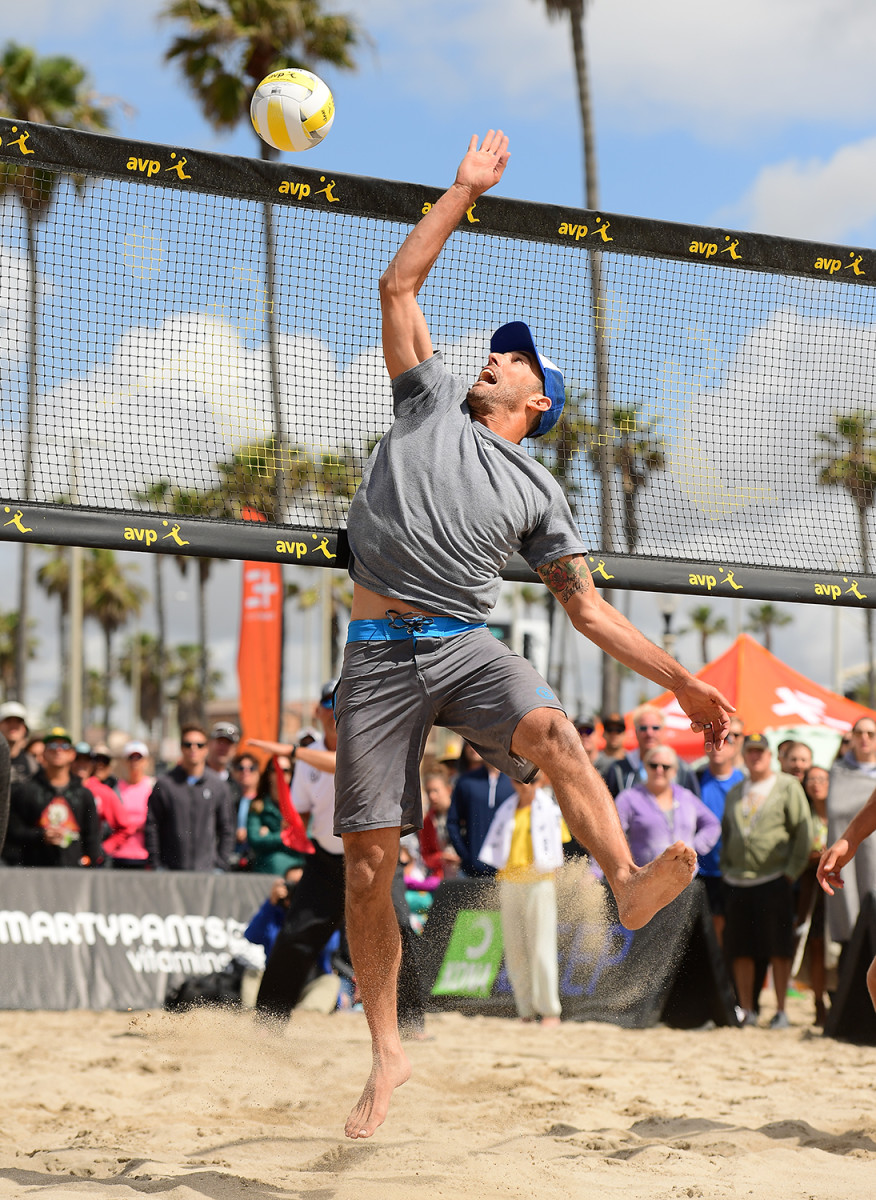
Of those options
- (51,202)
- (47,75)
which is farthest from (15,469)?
(47,75)

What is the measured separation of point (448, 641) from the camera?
403 cm

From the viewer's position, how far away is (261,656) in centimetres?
1841

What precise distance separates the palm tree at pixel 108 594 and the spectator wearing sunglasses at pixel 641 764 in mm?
55842

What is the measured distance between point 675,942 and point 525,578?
15.1ft

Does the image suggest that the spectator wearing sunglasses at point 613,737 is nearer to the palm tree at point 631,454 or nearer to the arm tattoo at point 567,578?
the palm tree at point 631,454

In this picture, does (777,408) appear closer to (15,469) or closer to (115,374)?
(115,374)

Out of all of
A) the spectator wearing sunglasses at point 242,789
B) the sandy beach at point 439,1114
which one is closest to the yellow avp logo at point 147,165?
the sandy beach at point 439,1114

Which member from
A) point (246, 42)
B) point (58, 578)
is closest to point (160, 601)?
point (58, 578)

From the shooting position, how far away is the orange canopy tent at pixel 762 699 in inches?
610

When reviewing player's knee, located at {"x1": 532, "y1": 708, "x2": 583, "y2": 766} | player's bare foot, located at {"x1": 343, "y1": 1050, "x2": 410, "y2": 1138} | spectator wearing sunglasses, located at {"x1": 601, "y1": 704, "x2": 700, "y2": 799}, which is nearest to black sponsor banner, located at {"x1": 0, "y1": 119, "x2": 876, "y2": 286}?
player's knee, located at {"x1": 532, "y1": 708, "x2": 583, "y2": 766}

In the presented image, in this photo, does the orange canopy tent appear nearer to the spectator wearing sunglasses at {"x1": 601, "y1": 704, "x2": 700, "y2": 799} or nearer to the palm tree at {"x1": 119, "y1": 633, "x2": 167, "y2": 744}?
the spectator wearing sunglasses at {"x1": 601, "y1": 704, "x2": 700, "y2": 799}

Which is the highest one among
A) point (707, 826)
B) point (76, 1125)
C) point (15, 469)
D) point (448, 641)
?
point (15, 469)

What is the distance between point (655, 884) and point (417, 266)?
1.99m

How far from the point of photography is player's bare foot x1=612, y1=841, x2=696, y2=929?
354 cm
